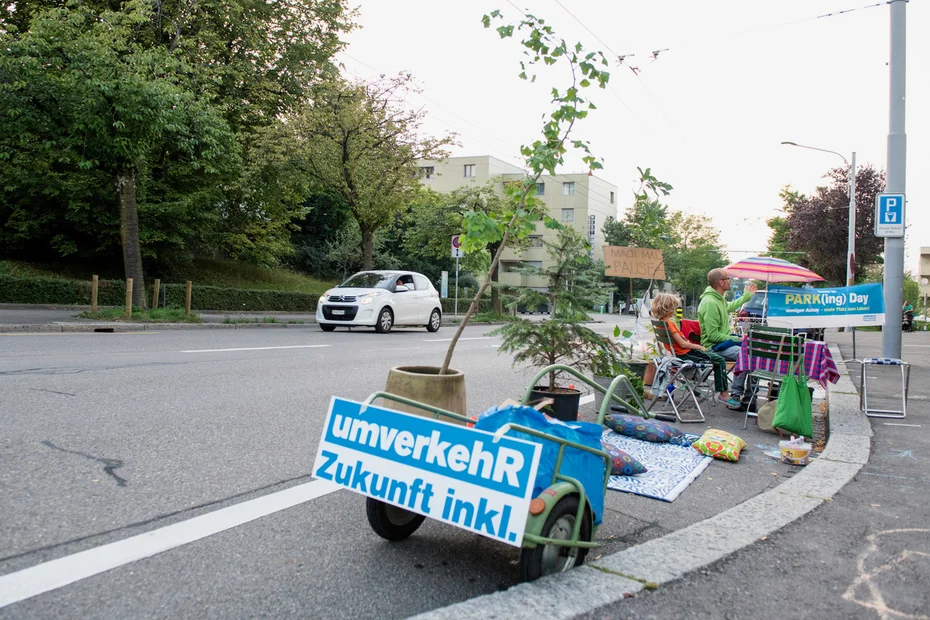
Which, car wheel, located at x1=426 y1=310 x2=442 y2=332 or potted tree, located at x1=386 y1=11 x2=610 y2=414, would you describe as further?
car wheel, located at x1=426 y1=310 x2=442 y2=332

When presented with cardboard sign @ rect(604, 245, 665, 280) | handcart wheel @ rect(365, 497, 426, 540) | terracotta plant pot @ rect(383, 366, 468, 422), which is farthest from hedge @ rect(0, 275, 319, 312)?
handcart wheel @ rect(365, 497, 426, 540)

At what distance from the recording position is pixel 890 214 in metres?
8.70

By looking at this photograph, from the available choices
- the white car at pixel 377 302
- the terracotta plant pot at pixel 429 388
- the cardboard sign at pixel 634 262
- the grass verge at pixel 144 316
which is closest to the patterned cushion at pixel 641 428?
the terracotta plant pot at pixel 429 388

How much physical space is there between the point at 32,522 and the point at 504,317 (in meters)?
3.77

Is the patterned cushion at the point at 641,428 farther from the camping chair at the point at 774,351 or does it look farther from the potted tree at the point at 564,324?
the camping chair at the point at 774,351

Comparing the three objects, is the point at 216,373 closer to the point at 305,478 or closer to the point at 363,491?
the point at 305,478

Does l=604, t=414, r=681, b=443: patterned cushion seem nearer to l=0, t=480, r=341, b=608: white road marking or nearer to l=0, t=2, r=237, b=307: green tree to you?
l=0, t=480, r=341, b=608: white road marking

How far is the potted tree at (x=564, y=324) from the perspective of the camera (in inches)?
235

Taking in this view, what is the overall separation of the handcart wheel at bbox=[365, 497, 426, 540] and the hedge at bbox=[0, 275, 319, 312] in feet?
72.0

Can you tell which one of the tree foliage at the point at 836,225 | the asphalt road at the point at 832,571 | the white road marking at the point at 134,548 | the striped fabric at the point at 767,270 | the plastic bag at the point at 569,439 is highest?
the tree foliage at the point at 836,225

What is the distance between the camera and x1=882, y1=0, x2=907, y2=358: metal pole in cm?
867

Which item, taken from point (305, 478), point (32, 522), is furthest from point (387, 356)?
point (32, 522)

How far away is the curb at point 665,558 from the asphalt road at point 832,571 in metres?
0.06

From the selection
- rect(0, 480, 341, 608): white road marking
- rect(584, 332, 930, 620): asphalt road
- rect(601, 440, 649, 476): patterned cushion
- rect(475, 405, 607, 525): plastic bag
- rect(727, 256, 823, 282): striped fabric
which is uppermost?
rect(727, 256, 823, 282): striped fabric
